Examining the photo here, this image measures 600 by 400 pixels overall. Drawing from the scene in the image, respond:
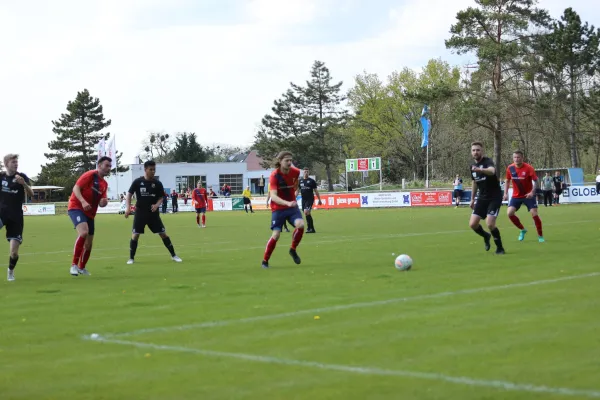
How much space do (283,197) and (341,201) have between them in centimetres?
4081

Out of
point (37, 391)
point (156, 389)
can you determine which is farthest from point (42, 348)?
point (156, 389)

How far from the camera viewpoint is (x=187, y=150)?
12838 cm

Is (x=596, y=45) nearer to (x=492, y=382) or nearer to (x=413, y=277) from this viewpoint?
(x=413, y=277)

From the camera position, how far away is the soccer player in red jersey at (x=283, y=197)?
1464cm

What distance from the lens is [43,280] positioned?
1400cm

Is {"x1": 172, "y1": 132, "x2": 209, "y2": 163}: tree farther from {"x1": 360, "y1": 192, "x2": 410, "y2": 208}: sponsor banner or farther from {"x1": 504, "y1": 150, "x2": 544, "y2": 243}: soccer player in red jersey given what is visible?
{"x1": 504, "y1": 150, "x2": 544, "y2": 243}: soccer player in red jersey

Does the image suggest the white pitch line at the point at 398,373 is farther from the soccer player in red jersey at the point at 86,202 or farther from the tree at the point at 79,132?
the tree at the point at 79,132

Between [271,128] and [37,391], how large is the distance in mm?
91027

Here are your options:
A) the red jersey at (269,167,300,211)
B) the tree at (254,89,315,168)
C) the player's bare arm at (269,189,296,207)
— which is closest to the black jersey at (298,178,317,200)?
the red jersey at (269,167,300,211)

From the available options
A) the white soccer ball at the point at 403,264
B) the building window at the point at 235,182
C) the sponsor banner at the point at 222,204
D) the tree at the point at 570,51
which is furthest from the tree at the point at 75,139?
the white soccer ball at the point at 403,264

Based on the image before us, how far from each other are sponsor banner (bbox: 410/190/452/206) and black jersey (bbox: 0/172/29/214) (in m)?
39.2

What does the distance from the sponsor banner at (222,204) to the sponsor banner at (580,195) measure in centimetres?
2513

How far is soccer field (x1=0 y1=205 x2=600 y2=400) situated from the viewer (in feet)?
19.0

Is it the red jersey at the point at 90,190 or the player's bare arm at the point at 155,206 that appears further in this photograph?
the player's bare arm at the point at 155,206
